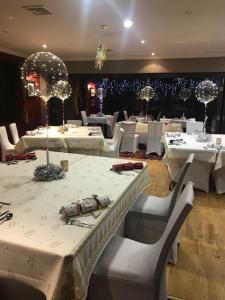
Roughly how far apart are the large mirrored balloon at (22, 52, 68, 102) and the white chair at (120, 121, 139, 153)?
4.27 meters

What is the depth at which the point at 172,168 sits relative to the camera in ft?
13.8

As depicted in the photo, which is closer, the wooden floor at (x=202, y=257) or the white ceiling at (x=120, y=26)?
the wooden floor at (x=202, y=257)

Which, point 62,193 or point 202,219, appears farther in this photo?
point 202,219

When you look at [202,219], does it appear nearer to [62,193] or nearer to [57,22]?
[62,193]

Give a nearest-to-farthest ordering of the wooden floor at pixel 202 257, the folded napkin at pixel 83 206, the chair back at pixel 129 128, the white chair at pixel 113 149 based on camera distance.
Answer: the folded napkin at pixel 83 206
the wooden floor at pixel 202 257
the white chair at pixel 113 149
the chair back at pixel 129 128

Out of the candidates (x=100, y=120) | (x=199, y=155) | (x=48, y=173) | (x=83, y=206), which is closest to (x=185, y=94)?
(x=100, y=120)

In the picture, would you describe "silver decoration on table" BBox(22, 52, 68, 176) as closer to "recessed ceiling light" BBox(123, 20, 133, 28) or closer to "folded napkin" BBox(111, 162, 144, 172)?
"folded napkin" BBox(111, 162, 144, 172)

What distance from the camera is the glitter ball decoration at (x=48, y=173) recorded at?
2.14 m

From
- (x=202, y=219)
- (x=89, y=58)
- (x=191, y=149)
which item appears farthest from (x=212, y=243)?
(x=89, y=58)

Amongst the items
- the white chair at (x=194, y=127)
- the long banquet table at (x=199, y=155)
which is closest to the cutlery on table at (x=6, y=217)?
the long banquet table at (x=199, y=155)

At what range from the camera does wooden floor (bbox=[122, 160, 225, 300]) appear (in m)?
2.07

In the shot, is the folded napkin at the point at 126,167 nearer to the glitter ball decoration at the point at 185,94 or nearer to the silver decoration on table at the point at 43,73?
the silver decoration on table at the point at 43,73

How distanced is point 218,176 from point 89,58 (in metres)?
6.41

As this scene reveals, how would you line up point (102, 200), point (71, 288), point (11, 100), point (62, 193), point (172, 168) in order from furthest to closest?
1. point (11, 100)
2. point (172, 168)
3. point (62, 193)
4. point (102, 200)
5. point (71, 288)
